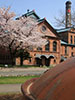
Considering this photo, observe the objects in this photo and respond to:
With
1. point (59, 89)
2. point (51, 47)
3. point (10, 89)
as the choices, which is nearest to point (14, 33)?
point (51, 47)

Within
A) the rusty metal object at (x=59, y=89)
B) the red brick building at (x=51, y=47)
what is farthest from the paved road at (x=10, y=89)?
the red brick building at (x=51, y=47)

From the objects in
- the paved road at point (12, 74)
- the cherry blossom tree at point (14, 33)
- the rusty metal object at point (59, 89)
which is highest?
the cherry blossom tree at point (14, 33)

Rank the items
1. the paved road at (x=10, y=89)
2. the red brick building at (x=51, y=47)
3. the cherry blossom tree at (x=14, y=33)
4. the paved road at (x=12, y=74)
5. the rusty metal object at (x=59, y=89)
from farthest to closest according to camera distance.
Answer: the red brick building at (x=51, y=47)
the cherry blossom tree at (x=14, y=33)
the paved road at (x=12, y=74)
the paved road at (x=10, y=89)
the rusty metal object at (x=59, y=89)

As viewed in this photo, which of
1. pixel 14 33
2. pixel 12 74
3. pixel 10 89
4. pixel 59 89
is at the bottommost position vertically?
pixel 12 74

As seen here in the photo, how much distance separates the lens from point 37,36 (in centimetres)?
3209

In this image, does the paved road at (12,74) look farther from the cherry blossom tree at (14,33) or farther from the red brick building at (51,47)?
the red brick building at (51,47)

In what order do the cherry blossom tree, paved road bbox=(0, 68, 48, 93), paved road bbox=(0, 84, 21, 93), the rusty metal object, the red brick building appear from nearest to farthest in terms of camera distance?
1. the rusty metal object
2. paved road bbox=(0, 84, 21, 93)
3. paved road bbox=(0, 68, 48, 93)
4. the cherry blossom tree
5. the red brick building

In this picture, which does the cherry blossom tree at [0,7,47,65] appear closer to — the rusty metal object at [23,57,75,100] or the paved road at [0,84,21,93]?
the paved road at [0,84,21,93]

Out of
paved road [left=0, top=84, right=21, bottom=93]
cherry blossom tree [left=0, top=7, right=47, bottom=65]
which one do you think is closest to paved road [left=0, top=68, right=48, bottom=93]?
paved road [left=0, top=84, right=21, bottom=93]

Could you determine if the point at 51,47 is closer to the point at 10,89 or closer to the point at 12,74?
the point at 12,74

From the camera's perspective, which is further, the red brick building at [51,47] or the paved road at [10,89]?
the red brick building at [51,47]

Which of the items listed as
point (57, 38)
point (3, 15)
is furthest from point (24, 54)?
point (57, 38)

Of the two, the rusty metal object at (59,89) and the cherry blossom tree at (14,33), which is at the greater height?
the cherry blossom tree at (14,33)

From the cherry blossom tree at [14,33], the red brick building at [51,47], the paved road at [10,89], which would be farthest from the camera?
the red brick building at [51,47]
